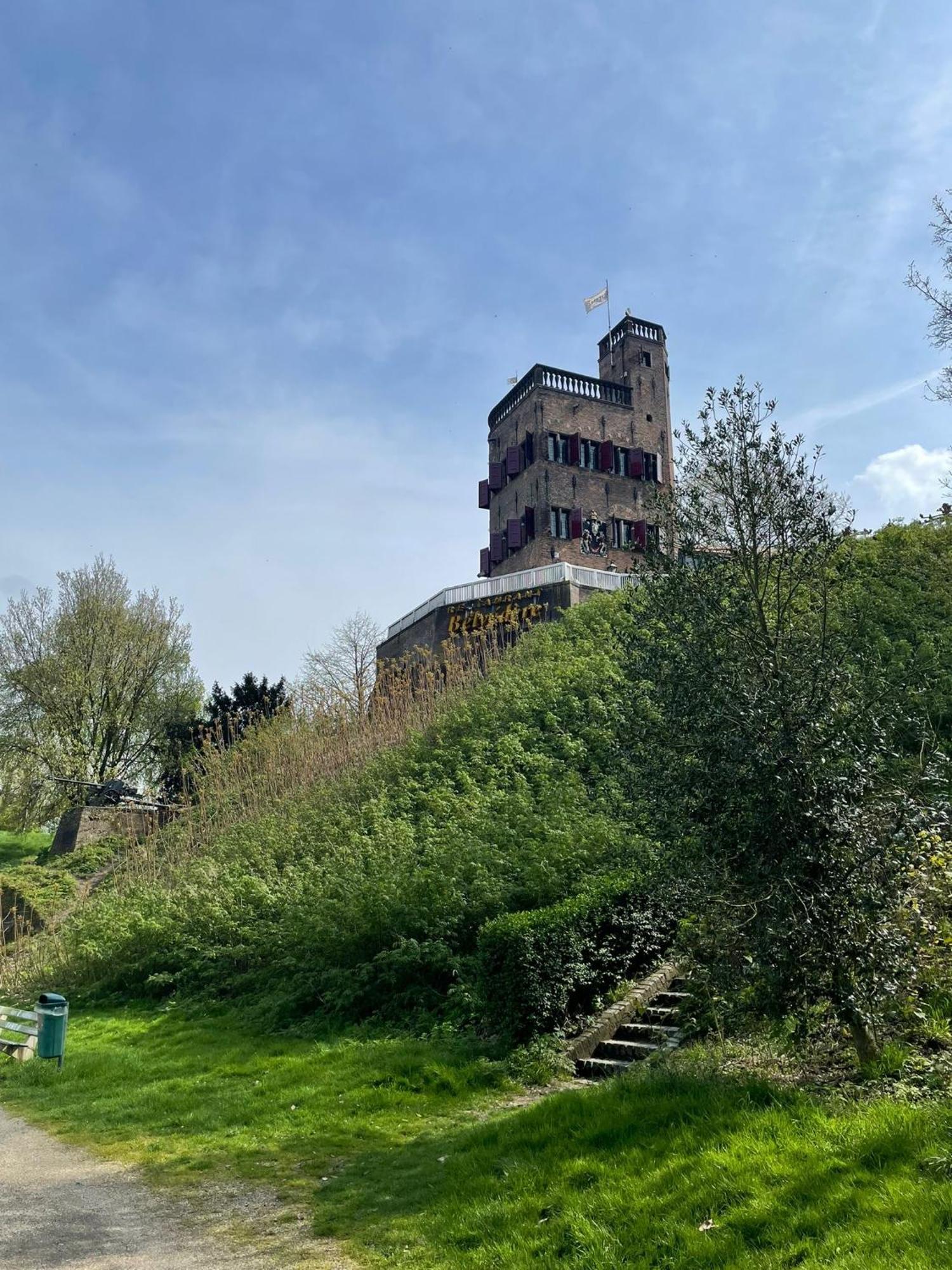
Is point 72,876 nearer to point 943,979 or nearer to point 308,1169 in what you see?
point 308,1169

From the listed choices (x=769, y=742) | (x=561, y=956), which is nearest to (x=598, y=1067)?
(x=561, y=956)

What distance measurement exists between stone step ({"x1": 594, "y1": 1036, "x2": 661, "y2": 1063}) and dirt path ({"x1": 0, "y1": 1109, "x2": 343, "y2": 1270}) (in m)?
3.57

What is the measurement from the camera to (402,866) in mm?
12344

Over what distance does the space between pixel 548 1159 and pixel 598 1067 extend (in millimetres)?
2362

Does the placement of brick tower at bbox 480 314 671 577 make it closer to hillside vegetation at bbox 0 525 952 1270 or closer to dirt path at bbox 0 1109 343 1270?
hillside vegetation at bbox 0 525 952 1270

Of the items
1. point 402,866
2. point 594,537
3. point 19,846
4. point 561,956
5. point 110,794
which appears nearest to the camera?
point 561,956

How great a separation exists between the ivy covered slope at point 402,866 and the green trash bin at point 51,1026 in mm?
2258

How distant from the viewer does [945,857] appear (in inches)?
243

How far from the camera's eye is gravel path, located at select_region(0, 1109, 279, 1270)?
5051mm

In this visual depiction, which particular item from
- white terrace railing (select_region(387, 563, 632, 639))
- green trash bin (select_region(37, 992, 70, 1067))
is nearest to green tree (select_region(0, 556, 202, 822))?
white terrace railing (select_region(387, 563, 632, 639))

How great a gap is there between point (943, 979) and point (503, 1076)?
357cm

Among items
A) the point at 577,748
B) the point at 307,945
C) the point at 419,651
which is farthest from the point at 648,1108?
the point at 419,651

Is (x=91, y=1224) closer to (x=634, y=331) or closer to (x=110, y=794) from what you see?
(x=110, y=794)

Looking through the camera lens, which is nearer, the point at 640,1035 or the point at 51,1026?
the point at 640,1035
